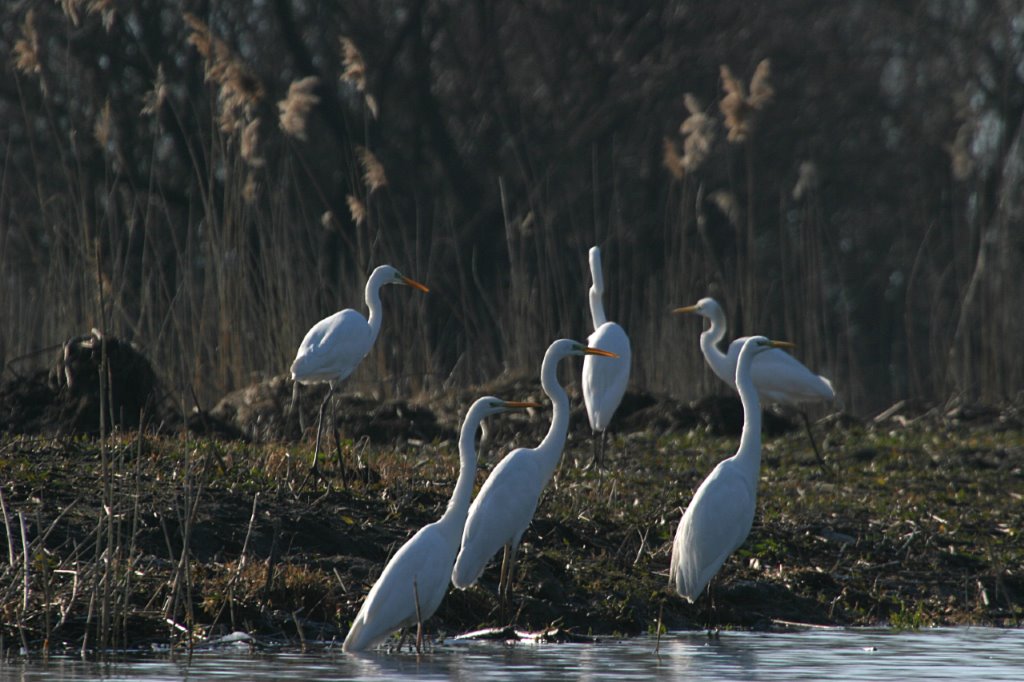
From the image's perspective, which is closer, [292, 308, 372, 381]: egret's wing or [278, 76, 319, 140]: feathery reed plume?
[292, 308, 372, 381]: egret's wing

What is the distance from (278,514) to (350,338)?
2341 mm

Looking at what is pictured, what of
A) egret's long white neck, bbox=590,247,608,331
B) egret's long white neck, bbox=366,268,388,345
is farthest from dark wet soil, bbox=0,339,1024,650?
egret's long white neck, bbox=590,247,608,331

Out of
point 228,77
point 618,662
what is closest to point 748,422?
point 618,662

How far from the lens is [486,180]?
A: 18.5m

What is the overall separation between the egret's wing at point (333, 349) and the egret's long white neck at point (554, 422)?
217 centimetres

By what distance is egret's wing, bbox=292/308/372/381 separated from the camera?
885cm

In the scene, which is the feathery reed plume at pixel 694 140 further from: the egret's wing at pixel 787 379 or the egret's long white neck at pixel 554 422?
the egret's long white neck at pixel 554 422

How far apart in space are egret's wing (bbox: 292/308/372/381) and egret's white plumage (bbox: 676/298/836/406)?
3.32 m

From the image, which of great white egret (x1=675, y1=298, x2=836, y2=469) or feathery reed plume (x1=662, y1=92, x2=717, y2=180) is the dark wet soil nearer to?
great white egret (x1=675, y1=298, x2=836, y2=469)

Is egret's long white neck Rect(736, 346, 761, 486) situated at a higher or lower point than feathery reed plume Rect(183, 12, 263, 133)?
lower

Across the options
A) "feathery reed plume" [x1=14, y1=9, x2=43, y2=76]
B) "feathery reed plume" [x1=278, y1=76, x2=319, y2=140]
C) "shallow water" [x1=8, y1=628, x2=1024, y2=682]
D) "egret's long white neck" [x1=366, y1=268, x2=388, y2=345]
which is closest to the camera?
"shallow water" [x1=8, y1=628, x2=1024, y2=682]

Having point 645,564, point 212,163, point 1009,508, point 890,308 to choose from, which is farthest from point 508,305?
point 890,308

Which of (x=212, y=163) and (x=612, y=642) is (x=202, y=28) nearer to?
(x=212, y=163)

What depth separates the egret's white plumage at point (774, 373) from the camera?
1147cm
